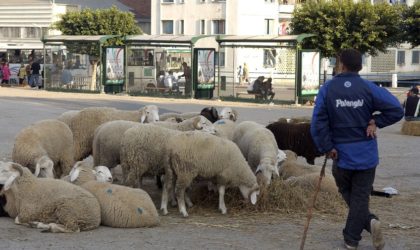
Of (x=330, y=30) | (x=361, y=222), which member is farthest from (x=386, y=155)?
(x=330, y=30)

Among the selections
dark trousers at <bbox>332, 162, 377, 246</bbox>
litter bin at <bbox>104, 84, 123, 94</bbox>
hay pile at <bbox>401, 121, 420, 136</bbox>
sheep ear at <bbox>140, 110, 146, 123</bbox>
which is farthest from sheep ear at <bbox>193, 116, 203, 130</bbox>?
litter bin at <bbox>104, 84, 123, 94</bbox>

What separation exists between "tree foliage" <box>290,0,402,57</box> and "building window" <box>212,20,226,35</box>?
17862mm

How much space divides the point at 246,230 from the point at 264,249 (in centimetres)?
92

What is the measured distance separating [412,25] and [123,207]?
3929 centimetres

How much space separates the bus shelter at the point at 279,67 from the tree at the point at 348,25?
262 inches

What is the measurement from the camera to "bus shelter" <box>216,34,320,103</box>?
31656 millimetres

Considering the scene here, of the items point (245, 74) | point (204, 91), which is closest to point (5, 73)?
point (245, 74)

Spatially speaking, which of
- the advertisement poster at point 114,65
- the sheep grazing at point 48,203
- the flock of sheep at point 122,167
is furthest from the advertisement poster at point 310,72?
the sheep grazing at point 48,203

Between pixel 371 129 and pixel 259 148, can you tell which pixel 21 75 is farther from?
pixel 371 129

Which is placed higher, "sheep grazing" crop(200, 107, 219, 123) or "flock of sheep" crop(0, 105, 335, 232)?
"sheep grazing" crop(200, 107, 219, 123)

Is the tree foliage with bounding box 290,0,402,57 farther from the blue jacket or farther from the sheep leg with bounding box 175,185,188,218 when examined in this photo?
the blue jacket

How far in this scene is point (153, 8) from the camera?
68.2 m

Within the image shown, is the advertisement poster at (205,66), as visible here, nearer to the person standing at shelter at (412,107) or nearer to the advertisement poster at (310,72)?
the advertisement poster at (310,72)

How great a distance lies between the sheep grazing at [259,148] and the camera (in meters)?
10.4
